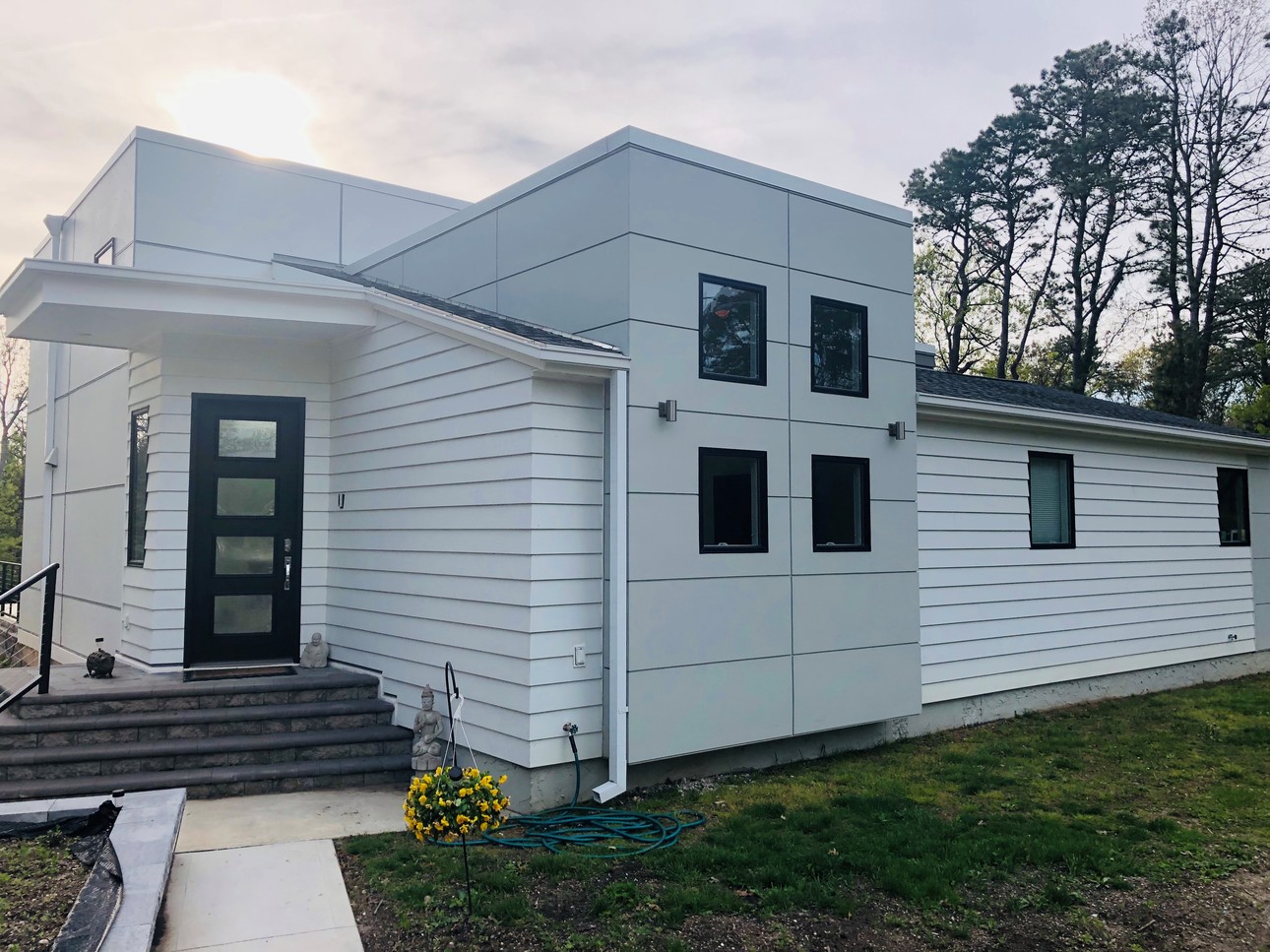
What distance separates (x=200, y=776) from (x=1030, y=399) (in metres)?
8.77

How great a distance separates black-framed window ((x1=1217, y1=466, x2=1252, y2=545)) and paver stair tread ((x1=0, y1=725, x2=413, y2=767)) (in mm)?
10328

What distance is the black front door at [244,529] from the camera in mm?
7332

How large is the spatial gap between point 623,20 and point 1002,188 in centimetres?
1928

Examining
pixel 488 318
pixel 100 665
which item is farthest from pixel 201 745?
pixel 488 318

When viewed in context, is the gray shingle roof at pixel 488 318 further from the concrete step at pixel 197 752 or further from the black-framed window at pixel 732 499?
the concrete step at pixel 197 752

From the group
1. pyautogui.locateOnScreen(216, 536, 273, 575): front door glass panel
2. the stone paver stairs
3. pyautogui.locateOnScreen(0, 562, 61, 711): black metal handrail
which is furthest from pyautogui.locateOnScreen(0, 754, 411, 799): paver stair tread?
pyautogui.locateOnScreen(216, 536, 273, 575): front door glass panel

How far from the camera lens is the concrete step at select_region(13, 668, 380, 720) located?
20.2ft

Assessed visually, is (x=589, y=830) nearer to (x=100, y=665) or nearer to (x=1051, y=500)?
(x=100, y=665)

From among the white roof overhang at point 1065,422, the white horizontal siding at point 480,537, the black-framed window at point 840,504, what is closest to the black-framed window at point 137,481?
the white horizontal siding at point 480,537

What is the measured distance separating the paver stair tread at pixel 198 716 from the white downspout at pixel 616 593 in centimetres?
195

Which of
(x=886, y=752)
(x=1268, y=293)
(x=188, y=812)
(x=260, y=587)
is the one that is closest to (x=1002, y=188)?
(x=1268, y=293)

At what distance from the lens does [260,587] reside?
296 inches

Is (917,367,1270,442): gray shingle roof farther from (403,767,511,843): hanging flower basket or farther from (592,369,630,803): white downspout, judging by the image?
(403,767,511,843): hanging flower basket

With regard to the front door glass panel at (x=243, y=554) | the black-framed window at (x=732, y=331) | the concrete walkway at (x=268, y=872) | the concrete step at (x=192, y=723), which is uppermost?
the black-framed window at (x=732, y=331)
